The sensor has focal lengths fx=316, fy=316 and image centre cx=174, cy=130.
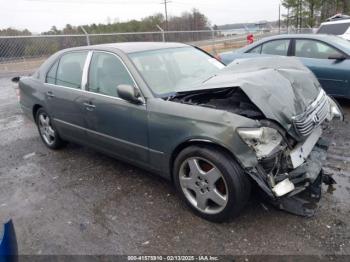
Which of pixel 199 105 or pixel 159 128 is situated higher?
pixel 199 105

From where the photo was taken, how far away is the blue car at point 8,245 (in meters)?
1.73

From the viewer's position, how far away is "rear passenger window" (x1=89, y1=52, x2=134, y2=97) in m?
3.51

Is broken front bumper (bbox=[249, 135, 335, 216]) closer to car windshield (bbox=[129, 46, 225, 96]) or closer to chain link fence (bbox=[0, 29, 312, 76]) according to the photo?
car windshield (bbox=[129, 46, 225, 96])

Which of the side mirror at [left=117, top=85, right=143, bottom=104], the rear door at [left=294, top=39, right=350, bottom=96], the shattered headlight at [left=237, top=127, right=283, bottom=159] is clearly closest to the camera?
the shattered headlight at [left=237, top=127, right=283, bottom=159]

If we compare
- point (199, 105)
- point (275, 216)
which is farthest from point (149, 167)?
point (275, 216)

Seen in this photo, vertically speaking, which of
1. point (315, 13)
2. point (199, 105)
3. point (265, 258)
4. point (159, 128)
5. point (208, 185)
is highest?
point (315, 13)

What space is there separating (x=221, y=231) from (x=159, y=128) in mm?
1117

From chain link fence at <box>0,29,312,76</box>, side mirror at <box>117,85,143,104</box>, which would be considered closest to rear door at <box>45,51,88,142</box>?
side mirror at <box>117,85,143,104</box>

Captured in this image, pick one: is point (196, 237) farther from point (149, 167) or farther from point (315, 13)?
point (315, 13)

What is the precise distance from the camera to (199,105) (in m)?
2.88

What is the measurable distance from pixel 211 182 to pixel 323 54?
4.44 metres

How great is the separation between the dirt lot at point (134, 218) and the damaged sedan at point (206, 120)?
18 centimetres

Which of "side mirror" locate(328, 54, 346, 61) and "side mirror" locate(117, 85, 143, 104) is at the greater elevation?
"side mirror" locate(328, 54, 346, 61)

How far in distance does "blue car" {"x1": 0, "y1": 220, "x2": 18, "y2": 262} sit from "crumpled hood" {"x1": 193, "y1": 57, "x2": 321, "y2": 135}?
1.96m
